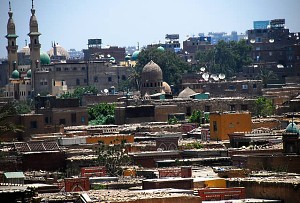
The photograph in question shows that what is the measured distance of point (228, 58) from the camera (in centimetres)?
14612

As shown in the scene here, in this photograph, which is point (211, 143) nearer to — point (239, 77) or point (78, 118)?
point (78, 118)

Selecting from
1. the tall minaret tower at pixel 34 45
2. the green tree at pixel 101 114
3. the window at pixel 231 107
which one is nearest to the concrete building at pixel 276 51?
the tall minaret tower at pixel 34 45

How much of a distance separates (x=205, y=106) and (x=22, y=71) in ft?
208

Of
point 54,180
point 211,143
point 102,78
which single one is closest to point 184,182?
point 54,180

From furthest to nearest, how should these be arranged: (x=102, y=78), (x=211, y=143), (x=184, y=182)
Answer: (x=102, y=78) → (x=211, y=143) → (x=184, y=182)

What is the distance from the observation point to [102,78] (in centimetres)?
13962

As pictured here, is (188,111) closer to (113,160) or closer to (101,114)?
(101,114)

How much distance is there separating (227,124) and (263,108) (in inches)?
717

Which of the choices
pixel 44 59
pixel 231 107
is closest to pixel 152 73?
pixel 231 107

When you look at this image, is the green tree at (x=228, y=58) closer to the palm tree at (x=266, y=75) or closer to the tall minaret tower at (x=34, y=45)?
the palm tree at (x=266, y=75)

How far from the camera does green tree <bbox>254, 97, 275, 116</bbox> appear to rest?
78.8 meters

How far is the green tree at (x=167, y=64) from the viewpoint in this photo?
123938 millimetres

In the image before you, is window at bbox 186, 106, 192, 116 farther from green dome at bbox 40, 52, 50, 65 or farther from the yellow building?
green dome at bbox 40, 52, 50, 65

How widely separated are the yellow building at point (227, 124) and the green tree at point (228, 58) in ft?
246
